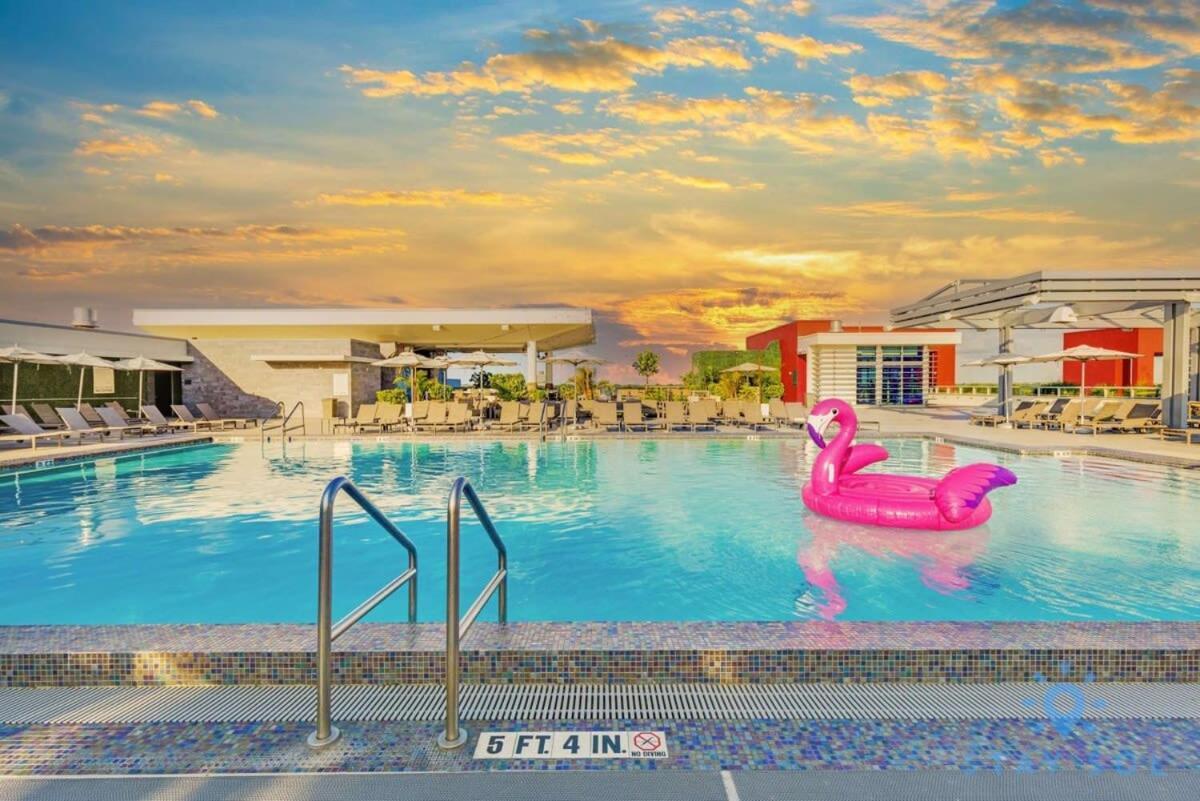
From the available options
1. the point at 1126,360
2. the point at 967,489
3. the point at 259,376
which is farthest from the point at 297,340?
the point at 1126,360

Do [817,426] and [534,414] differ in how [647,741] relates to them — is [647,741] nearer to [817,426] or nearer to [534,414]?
[817,426]

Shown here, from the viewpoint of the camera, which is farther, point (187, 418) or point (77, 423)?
point (187, 418)

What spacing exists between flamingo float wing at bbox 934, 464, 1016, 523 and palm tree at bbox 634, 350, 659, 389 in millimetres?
28092

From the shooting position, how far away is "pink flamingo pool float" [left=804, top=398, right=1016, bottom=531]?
6543 mm

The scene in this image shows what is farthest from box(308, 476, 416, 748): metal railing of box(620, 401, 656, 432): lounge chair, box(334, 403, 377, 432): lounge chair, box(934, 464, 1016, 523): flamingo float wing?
box(334, 403, 377, 432): lounge chair

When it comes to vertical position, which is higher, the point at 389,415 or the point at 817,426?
the point at 817,426

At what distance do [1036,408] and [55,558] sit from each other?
19.8 meters

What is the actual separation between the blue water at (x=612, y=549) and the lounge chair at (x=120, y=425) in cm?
456

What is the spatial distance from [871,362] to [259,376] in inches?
937

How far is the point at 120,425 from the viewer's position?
600 inches

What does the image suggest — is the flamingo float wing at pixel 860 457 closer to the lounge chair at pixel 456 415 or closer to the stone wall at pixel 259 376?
the lounge chair at pixel 456 415

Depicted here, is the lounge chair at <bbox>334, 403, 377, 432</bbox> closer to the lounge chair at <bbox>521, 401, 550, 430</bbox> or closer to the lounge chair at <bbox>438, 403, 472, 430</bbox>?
the lounge chair at <bbox>438, 403, 472, 430</bbox>

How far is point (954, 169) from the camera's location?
17328 mm

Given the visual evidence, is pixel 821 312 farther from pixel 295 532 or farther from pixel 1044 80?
pixel 295 532
